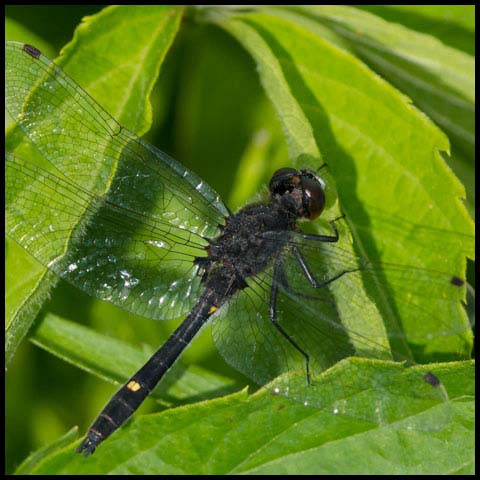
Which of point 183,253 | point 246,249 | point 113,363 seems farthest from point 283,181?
point 113,363

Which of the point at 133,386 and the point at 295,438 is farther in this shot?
the point at 133,386

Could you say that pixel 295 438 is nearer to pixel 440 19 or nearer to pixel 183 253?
pixel 183 253

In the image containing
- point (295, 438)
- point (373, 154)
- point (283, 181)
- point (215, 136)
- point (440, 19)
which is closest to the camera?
point (295, 438)

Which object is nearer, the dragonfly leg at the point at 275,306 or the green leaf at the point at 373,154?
the green leaf at the point at 373,154

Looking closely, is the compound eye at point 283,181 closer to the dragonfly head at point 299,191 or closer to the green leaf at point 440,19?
the dragonfly head at point 299,191

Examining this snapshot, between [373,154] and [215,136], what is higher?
[373,154]

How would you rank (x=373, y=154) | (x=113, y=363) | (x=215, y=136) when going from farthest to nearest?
Result: (x=215, y=136) → (x=113, y=363) → (x=373, y=154)

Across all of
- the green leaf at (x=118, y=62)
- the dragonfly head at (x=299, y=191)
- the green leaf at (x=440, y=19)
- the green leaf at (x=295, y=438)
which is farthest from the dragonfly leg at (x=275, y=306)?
the green leaf at (x=440, y=19)
